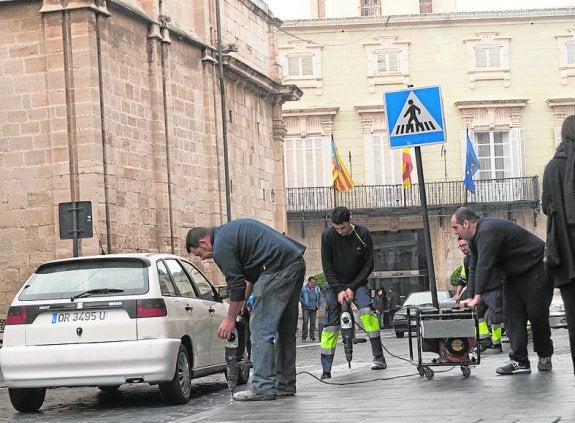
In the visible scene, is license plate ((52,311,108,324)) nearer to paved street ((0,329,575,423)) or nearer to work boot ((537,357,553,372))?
paved street ((0,329,575,423))

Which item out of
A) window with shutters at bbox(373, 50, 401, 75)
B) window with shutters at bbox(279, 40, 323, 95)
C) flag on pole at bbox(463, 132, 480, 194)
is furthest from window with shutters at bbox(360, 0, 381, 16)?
flag on pole at bbox(463, 132, 480, 194)

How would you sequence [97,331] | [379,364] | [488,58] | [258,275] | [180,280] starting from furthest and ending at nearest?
[488,58] < [379,364] < [180,280] < [97,331] < [258,275]

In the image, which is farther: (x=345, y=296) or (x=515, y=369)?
(x=345, y=296)

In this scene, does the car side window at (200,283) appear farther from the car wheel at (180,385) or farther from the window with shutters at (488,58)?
the window with shutters at (488,58)

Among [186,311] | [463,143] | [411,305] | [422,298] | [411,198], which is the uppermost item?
[463,143]

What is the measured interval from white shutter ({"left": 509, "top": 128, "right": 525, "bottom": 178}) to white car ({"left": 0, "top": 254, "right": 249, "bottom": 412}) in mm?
37822

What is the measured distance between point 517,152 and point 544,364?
3836 cm

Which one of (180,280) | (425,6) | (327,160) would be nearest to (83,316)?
(180,280)

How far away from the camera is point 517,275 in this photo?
11.8m

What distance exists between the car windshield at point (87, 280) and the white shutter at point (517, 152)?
125 ft

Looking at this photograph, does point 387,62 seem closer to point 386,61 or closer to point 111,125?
point 386,61

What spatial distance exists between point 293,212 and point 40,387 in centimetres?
3676

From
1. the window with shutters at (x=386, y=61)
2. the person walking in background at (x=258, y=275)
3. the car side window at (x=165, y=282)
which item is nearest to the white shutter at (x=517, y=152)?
the window with shutters at (x=386, y=61)

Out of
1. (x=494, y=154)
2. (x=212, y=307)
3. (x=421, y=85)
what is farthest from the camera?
(x=421, y=85)
